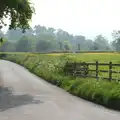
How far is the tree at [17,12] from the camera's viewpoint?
2500cm

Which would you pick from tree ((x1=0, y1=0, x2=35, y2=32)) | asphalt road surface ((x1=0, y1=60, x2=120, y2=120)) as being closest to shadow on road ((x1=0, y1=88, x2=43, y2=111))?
asphalt road surface ((x1=0, y1=60, x2=120, y2=120))

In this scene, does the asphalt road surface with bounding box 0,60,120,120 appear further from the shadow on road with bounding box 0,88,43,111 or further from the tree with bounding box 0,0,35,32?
the tree with bounding box 0,0,35,32

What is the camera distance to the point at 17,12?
28.1 meters

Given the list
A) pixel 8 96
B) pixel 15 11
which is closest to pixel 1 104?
pixel 8 96

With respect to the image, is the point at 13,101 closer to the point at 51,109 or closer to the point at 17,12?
the point at 51,109

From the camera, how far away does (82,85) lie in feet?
69.8

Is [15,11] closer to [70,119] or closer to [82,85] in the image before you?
[82,85]

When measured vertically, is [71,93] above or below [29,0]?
below

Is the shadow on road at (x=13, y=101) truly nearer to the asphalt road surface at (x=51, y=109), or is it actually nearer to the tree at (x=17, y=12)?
the asphalt road surface at (x=51, y=109)

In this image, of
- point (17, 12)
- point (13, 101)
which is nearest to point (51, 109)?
point (13, 101)

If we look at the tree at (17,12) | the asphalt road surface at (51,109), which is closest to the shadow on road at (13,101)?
the asphalt road surface at (51,109)

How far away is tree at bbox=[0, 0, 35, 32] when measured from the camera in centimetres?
2500

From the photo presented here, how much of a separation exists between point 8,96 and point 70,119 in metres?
8.66

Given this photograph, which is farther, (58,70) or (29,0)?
(58,70)
